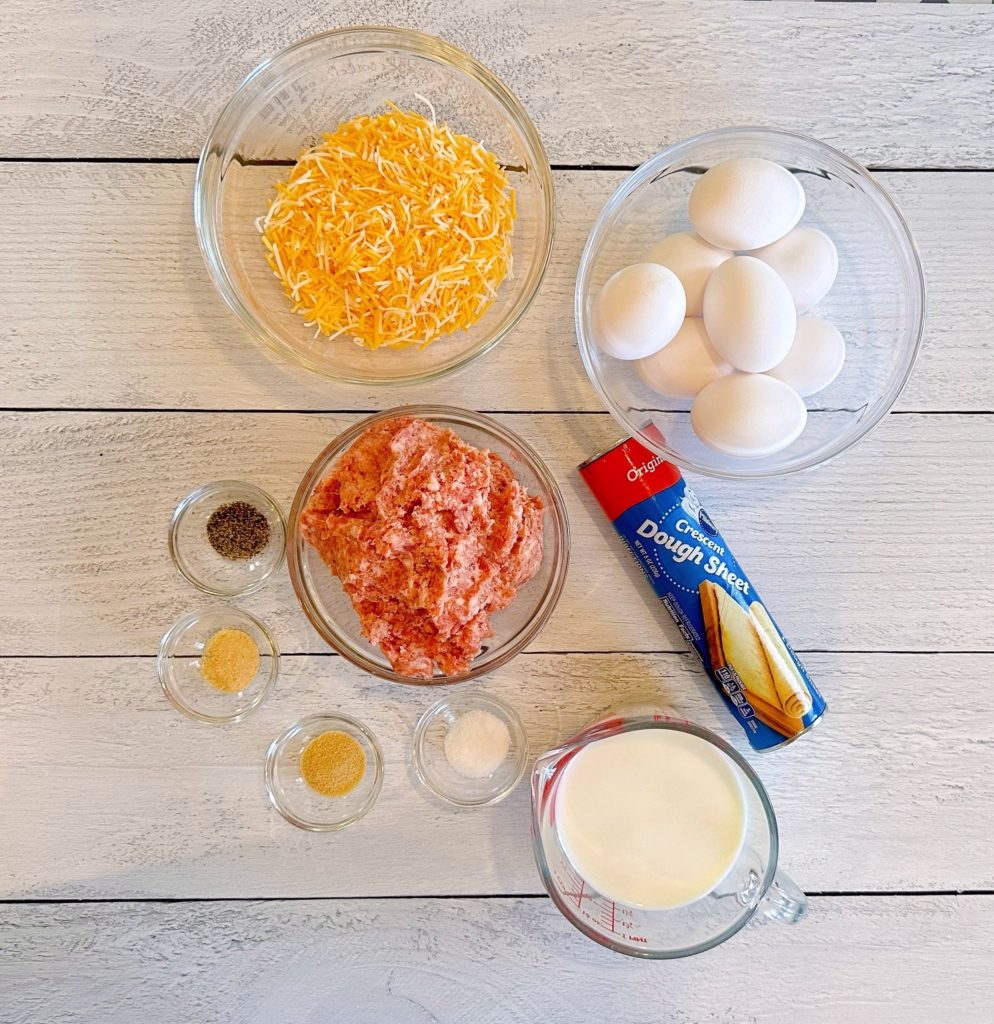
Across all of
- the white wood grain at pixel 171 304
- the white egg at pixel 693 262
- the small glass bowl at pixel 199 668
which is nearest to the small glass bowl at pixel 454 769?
the small glass bowl at pixel 199 668

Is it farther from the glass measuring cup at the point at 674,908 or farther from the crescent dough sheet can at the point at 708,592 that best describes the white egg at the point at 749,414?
the glass measuring cup at the point at 674,908

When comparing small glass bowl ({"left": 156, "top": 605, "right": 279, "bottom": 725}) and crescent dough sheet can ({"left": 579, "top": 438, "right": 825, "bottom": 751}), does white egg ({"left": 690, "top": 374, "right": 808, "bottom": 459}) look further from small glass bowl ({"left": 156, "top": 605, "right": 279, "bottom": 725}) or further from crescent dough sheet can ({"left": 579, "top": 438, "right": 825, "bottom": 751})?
small glass bowl ({"left": 156, "top": 605, "right": 279, "bottom": 725})

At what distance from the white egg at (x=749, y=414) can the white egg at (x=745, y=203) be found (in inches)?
8.0

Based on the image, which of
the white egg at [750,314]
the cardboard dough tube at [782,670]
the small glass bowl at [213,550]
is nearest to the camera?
the white egg at [750,314]

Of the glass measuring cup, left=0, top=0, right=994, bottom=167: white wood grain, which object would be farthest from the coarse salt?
left=0, top=0, right=994, bottom=167: white wood grain

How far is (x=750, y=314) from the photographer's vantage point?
3.83 feet

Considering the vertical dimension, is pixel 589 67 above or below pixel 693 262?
above

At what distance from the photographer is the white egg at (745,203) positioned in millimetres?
1185

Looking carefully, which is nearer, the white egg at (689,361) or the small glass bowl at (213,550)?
the white egg at (689,361)

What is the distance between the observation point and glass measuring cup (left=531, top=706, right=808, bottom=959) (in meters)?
1.23

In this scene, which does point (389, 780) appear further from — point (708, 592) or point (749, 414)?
point (749, 414)

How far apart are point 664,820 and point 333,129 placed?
1.19 meters

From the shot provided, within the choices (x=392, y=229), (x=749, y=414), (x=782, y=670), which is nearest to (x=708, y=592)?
(x=782, y=670)

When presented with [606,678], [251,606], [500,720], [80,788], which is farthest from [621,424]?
[80,788]
